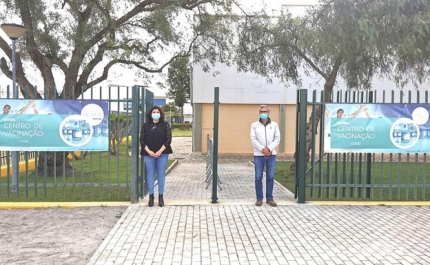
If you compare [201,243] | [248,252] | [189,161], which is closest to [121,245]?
[201,243]

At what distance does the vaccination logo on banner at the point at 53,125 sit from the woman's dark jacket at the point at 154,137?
78 cm

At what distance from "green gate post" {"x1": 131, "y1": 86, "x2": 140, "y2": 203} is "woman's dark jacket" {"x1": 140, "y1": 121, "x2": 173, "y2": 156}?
0.29 m

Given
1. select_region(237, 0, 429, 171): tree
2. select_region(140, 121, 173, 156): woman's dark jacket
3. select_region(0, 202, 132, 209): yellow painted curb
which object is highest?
select_region(237, 0, 429, 171): tree

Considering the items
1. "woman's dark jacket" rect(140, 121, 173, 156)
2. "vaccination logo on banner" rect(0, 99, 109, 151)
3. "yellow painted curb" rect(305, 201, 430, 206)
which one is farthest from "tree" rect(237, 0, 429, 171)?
"vaccination logo on banner" rect(0, 99, 109, 151)

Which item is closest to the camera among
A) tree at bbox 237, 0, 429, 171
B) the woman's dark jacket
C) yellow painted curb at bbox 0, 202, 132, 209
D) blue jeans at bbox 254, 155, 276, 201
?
the woman's dark jacket

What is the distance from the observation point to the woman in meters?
6.88

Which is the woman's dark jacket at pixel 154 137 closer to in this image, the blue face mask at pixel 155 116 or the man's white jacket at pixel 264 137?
the blue face mask at pixel 155 116

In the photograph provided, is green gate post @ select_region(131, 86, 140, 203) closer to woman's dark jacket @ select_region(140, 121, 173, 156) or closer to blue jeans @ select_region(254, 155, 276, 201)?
woman's dark jacket @ select_region(140, 121, 173, 156)

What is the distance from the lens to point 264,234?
5.45 m

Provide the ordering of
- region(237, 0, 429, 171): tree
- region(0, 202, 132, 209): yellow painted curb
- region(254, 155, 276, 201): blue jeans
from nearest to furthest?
region(0, 202, 132, 209): yellow painted curb < region(254, 155, 276, 201): blue jeans < region(237, 0, 429, 171): tree

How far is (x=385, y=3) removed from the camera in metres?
8.93

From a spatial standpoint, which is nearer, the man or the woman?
the woman

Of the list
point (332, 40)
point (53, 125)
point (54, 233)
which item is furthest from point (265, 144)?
point (332, 40)

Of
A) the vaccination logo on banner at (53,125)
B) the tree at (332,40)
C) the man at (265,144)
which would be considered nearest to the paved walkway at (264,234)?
the man at (265,144)
